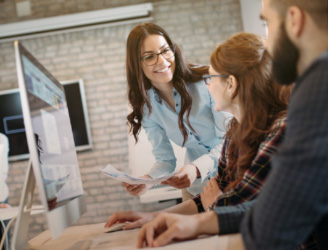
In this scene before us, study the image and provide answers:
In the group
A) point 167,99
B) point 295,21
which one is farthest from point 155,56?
point 295,21

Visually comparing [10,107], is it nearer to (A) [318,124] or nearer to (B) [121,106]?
(B) [121,106]

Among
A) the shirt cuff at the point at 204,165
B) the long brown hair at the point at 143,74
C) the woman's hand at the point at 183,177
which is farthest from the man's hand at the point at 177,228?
the long brown hair at the point at 143,74

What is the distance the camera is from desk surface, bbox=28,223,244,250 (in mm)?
784

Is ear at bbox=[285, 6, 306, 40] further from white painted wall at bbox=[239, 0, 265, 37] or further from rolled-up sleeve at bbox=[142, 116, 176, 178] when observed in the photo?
white painted wall at bbox=[239, 0, 265, 37]

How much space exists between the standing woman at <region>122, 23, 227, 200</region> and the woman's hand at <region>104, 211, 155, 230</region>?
1.52 feet

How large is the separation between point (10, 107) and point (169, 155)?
3780 millimetres

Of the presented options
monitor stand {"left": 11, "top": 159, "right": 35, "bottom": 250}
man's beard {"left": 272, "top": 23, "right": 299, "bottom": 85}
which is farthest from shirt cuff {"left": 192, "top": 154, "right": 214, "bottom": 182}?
man's beard {"left": 272, "top": 23, "right": 299, "bottom": 85}

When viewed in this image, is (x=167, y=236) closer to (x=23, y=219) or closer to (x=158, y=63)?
(x=23, y=219)

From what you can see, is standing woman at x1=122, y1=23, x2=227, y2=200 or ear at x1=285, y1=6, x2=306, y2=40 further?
standing woman at x1=122, y1=23, x2=227, y2=200

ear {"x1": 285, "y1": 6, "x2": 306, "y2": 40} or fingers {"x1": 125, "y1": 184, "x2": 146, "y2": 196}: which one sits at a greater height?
ear {"x1": 285, "y1": 6, "x2": 306, "y2": 40}

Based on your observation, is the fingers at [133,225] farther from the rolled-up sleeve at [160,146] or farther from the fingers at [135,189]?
the rolled-up sleeve at [160,146]

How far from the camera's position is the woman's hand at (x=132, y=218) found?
1.22 metres

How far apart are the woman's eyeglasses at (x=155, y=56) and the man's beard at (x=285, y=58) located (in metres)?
1.08

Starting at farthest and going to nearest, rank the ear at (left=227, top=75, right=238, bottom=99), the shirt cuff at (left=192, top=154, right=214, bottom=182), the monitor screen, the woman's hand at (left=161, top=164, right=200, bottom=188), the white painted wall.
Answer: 1. the monitor screen
2. the white painted wall
3. the shirt cuff at (left=192, top=154, right=214, bottom=182)
4. the woman's hand at (left=161, top=164, right=200, bottom=188)
5. the ear at (left=227, top=75, right=238, bottom=99)
